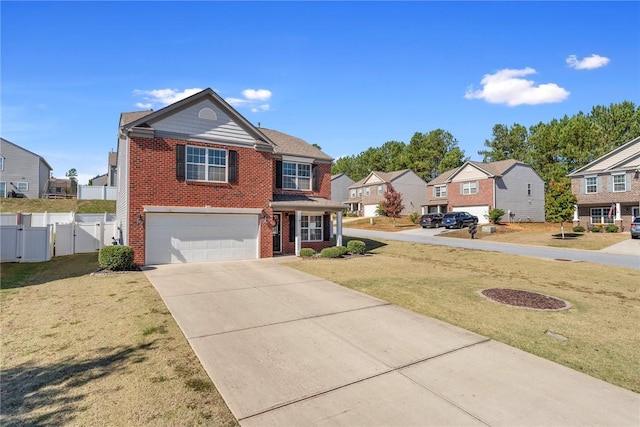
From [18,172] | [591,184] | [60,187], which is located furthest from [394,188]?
[60,187]

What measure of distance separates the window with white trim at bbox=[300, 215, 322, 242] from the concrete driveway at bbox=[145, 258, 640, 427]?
1117 cm

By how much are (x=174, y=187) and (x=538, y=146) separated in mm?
56452

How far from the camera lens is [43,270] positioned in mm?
13039

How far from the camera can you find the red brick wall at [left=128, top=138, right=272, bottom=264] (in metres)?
14.2

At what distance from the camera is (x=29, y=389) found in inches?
171

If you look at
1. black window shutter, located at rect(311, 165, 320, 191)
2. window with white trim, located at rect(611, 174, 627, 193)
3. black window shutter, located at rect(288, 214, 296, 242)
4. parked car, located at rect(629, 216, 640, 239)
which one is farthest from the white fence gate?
window with white trim, located at rect(611, 174, 627, 193)

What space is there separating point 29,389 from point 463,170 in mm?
44008

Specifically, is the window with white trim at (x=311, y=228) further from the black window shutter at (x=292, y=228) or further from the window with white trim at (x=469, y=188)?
the window with white trim at (x=469, y=188)

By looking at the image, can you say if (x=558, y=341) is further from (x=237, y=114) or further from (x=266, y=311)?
(x=237, y=114)

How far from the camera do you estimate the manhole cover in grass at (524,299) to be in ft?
28.3

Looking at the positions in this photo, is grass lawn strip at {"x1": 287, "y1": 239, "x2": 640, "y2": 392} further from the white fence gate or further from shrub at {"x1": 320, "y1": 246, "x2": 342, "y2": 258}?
the white fence gate

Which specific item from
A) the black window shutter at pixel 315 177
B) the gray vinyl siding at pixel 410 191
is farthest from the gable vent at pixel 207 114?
the gray vinyl siding at pixel 410 191

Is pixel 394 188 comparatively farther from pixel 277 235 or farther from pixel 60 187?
pixel 60 187

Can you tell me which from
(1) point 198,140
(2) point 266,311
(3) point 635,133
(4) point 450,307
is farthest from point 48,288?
(3) point 635,133
